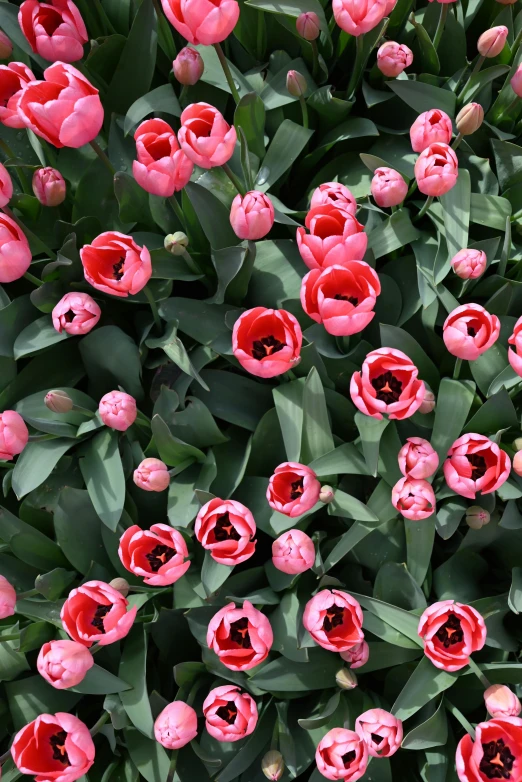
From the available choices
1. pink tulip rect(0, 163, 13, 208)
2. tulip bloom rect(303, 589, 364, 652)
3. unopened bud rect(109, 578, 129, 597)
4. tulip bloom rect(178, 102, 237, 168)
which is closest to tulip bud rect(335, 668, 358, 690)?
tulip bloom rect(303, 589, 364, 652)

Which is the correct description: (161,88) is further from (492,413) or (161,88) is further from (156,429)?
(492,413)

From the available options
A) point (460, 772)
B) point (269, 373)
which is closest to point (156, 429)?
point (269, 373)

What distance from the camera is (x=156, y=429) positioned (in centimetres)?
115

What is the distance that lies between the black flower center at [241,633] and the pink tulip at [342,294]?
0.47 m

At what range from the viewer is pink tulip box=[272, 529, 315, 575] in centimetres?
105

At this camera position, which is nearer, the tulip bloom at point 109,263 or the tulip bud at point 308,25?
the tulip bloom at point 109,263

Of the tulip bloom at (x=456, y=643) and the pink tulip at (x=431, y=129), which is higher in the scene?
the pink tulip at (x=431, y=129)

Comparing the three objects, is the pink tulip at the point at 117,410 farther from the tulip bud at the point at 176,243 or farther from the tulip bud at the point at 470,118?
the tulip bud at the point at 470,118

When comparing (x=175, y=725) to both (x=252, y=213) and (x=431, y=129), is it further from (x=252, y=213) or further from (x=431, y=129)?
(x=431, y=129)

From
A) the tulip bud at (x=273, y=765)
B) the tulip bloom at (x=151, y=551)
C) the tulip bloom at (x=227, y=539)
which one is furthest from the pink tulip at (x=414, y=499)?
the tulip bud at (x=273, y=765)

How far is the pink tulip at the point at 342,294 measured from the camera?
1021 mm

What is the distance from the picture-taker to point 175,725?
1.06 metres

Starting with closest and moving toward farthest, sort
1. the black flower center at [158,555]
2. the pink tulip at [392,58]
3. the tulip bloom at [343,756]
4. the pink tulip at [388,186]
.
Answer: the tulip bloom at [343,756] < the black flower center at [158,555] < the pink tulip at [388,186] < the pink tulip at [392,58]

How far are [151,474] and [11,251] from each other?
0.42 m
